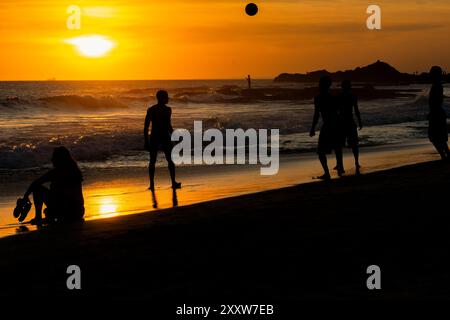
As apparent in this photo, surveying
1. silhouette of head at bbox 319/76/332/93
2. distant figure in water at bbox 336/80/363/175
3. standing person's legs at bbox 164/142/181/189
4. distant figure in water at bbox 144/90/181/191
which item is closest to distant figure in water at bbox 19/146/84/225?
standing person's legs at bbox 164/142/181/189

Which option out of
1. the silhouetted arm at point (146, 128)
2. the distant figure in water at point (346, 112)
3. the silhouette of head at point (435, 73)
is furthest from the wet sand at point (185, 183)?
the silhouette of head at point (435, 73)

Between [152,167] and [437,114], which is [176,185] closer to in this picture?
[152,167]

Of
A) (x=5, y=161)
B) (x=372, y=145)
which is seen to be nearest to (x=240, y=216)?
(x=5, y=161)

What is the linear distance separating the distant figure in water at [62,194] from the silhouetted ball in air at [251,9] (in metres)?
9.85

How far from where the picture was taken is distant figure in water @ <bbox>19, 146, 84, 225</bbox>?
9.83m

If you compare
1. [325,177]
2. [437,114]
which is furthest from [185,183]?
[437,114]

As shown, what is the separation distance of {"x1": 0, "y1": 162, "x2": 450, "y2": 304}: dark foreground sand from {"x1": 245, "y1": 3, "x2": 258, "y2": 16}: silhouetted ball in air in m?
9.51

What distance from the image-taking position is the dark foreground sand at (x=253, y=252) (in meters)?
5.61

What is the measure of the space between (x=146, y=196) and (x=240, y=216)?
3.83 meters

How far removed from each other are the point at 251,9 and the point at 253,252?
42.8 ft

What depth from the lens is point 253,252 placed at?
683 cm

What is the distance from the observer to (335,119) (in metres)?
13.4

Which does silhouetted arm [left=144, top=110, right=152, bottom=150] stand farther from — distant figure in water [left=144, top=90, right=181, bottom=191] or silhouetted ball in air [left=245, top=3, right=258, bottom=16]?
silhouetted ball in air [left=245, top=3, right=258, bottom=16]
